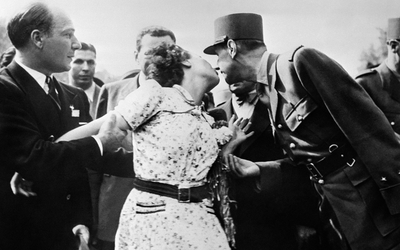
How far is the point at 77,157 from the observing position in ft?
7.95

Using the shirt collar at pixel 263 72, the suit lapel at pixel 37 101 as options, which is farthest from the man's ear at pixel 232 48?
the suit lapel at pixel 37 101

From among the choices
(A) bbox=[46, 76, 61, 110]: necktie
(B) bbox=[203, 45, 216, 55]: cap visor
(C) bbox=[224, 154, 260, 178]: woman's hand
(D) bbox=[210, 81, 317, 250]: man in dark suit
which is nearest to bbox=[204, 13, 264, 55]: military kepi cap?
(B) bbox=[203, 45, 216, 55]: cap visor

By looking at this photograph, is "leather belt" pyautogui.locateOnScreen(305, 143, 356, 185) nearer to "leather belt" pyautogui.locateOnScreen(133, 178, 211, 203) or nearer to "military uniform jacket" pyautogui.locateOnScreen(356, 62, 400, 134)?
"military uniform jacket" pyautogui.locateOnScreen(356, 62, 400, 134)

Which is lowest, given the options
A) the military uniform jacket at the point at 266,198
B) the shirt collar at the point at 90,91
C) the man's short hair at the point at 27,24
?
the military uniform jacket at the point at 266,198

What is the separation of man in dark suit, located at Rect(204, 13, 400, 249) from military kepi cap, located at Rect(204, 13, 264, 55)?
0.18 meters

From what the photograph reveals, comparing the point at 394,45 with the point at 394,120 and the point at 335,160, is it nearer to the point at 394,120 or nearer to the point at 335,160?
the point at 394,120

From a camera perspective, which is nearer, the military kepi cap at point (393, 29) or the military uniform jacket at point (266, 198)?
the military uniform jacket at point (266, 198)

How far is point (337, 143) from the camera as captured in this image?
244 centimetres

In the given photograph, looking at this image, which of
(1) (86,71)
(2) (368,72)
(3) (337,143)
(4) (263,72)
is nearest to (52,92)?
(1) (86,71)

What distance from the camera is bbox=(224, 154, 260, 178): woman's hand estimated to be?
8.01 ft

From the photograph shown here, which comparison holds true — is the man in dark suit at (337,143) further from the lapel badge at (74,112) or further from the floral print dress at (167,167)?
the lapel badge at (74,112)

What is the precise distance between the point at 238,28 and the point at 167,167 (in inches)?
35.0

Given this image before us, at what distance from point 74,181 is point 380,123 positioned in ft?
5.31

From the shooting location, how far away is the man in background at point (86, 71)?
2564 millimetres
